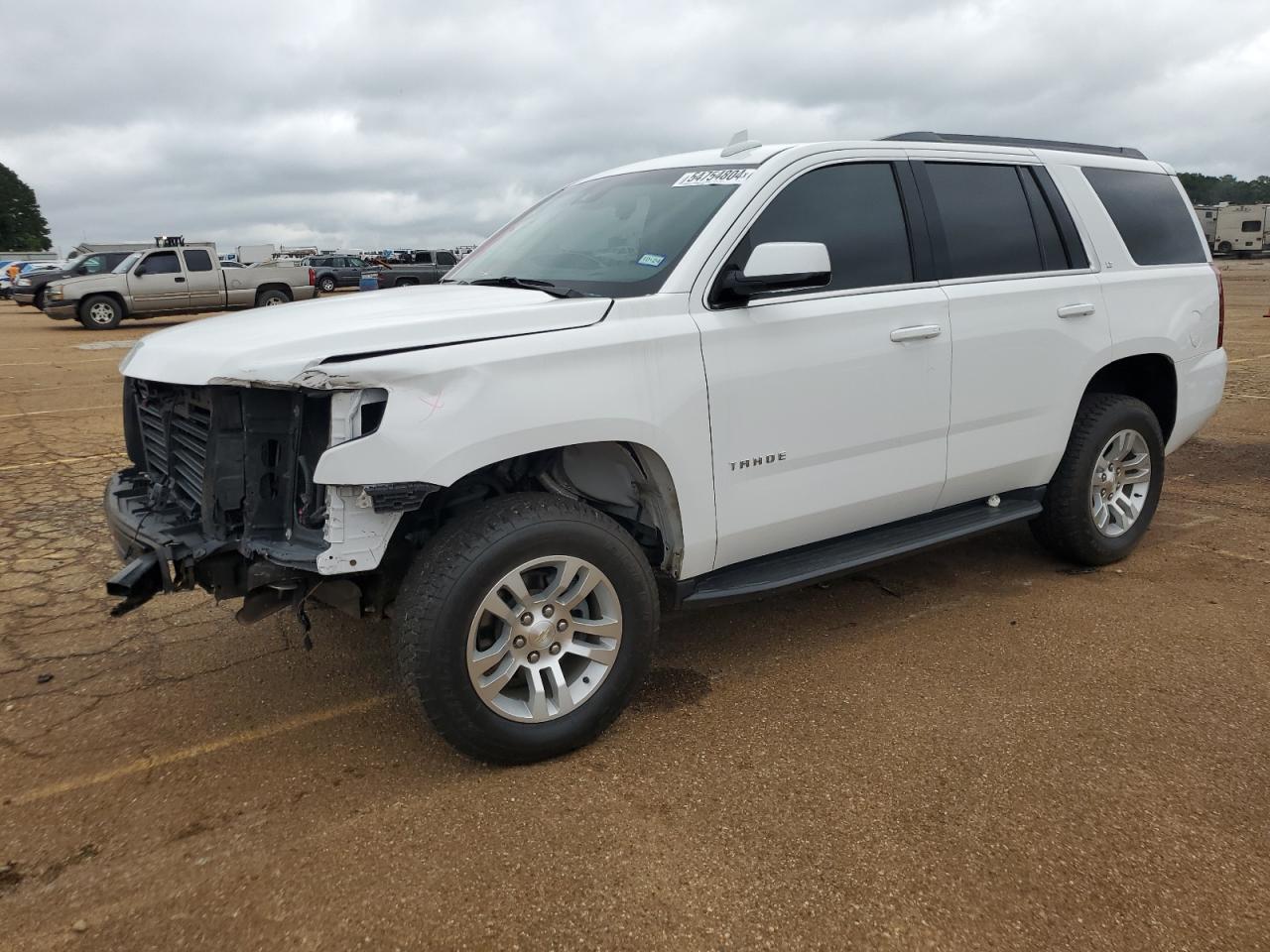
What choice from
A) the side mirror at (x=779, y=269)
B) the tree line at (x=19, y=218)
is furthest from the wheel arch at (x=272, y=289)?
the tree line at (x=19, y=218)

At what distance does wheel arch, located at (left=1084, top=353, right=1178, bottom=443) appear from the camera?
464 cm

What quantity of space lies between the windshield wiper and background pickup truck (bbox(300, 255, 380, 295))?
34.5 meters

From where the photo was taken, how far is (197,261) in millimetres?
20578

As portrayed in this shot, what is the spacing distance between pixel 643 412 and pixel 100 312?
20.7 m

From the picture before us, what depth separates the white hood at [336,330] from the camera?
2623mm

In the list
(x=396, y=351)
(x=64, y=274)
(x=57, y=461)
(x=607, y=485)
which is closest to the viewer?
(x=396, y=351)

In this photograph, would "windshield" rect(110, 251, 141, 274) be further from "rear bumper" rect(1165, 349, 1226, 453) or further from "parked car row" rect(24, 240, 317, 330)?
"rear bumper" rect(1165, 349, 1226, 453)

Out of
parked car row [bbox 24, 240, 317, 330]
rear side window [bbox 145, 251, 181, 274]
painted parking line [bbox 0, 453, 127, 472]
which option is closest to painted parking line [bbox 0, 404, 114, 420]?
painted parking line [bbox 0, 453, 127, 472]

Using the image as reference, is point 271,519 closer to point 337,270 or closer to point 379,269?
point 379,269

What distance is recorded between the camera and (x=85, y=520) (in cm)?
568

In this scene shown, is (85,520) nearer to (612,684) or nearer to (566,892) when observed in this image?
(612,684)

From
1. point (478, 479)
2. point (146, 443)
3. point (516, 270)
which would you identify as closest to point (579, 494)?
Answer: point (478, 479)

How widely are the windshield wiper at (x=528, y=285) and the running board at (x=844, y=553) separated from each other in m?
1.11

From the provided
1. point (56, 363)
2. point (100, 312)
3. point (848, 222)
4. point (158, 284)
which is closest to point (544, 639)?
point (848, 222)
